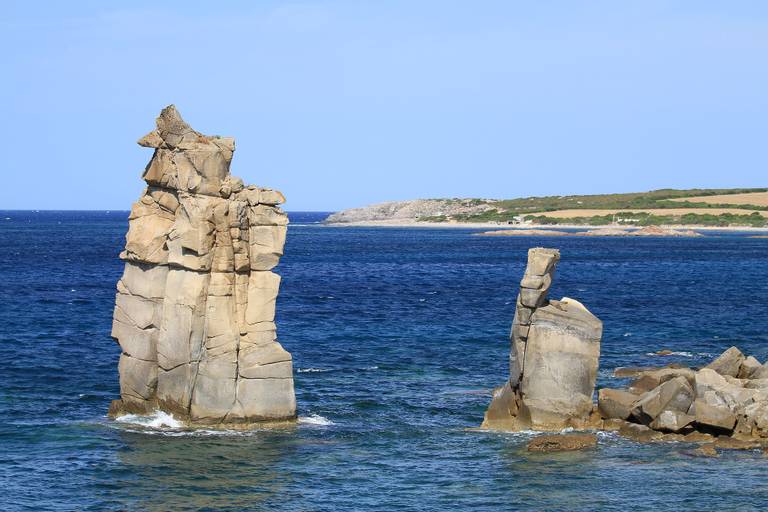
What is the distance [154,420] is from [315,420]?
5.22 metres

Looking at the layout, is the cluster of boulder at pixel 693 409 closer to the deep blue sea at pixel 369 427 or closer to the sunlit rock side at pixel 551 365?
the sunlit rock side at pixel 551 365

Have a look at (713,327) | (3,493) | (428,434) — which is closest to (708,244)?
(713,327)

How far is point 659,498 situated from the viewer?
3058 cm

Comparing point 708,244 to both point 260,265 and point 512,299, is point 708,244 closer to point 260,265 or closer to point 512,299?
point 512,299

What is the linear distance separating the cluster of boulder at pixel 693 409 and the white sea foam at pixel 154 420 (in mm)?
13724

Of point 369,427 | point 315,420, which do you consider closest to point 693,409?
point 369,427

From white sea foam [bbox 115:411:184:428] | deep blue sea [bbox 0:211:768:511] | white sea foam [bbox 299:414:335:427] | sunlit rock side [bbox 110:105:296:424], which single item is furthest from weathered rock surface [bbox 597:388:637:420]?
white sea foam [bbox 115:411:184:428]

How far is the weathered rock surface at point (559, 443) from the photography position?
1387 inches

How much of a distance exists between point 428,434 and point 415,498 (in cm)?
696

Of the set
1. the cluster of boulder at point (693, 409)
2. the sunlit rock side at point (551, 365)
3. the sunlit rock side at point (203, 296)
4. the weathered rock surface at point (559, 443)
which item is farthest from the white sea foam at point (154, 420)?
the cluster of boulder at point (693, 409)

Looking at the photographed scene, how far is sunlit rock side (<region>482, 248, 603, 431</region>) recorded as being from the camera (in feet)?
124

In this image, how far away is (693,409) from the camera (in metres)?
36.8

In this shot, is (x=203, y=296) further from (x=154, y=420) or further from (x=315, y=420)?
(x=315, y=420)

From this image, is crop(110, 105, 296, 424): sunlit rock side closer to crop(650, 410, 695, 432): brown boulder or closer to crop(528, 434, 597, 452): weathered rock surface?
crop(528, 434, 597, 452): weathered rock surface
